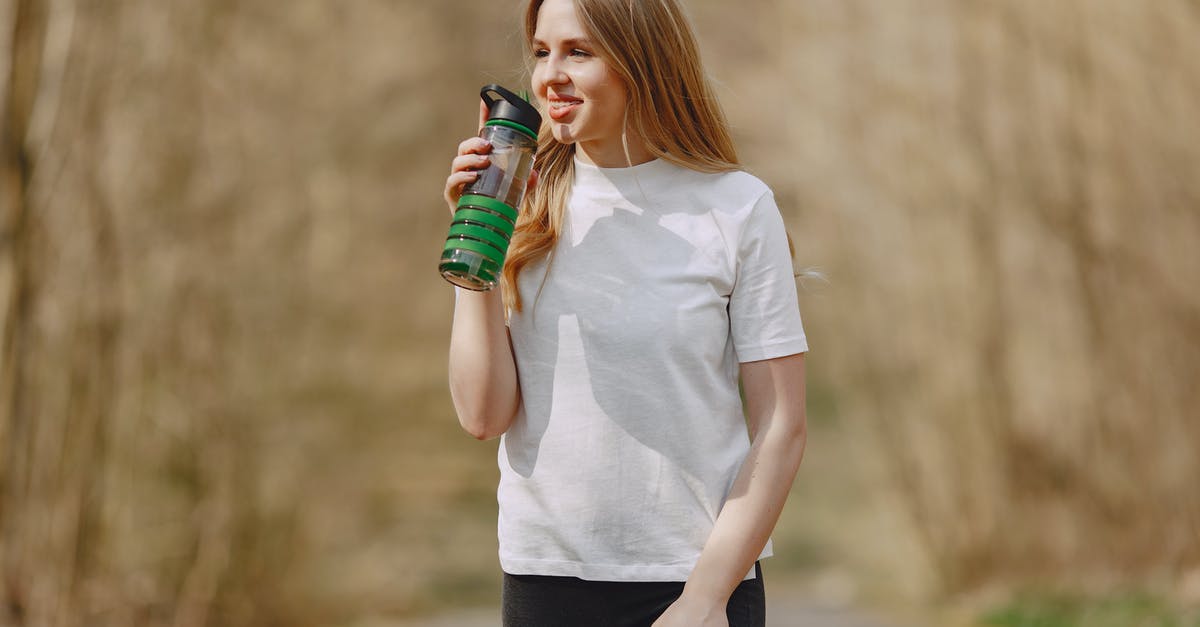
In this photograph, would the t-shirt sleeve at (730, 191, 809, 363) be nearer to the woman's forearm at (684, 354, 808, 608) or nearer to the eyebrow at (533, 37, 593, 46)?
the woman's forearm at (684, 354, 808, 608)

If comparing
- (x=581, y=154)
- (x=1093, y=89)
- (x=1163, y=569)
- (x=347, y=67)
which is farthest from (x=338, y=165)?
(x=581, y=154)

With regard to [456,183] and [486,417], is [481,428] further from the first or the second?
[456,183]

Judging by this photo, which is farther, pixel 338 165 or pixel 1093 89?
pixel 338 165

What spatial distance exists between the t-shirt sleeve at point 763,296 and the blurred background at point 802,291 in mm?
2459

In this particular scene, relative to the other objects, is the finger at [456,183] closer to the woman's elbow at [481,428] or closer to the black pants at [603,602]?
the woman's elbow at [481,428]

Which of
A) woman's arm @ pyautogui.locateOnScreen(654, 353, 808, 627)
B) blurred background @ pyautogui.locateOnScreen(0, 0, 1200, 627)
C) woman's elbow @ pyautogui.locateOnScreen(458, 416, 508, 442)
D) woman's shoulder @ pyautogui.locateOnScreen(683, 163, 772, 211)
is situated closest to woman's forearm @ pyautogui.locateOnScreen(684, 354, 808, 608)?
woman's arm @ pyautogui.locateOnScreen(654, 353, 808, 627)

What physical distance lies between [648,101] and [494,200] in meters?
0.28

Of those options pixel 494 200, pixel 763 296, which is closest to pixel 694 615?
pixel 763 296

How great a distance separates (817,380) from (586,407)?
12.3 metres

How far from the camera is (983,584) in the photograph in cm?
739

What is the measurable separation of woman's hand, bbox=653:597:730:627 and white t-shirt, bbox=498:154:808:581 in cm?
7

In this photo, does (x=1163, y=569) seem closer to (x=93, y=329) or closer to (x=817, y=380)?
(x=93, y=329)

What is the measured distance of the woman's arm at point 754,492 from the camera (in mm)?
1819

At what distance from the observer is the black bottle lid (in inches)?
74.6
